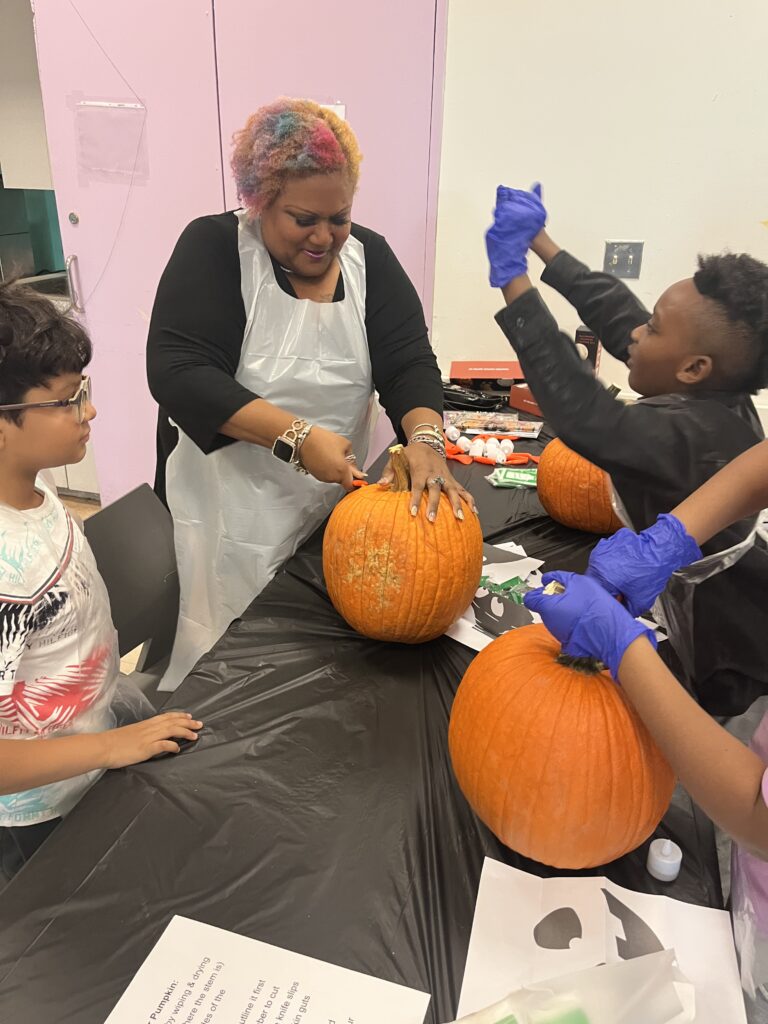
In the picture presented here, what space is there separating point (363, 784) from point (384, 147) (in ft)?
8.54

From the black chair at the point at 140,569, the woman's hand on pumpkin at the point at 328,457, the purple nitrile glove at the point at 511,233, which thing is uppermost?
the purple nitrile glove at the point at 511,233

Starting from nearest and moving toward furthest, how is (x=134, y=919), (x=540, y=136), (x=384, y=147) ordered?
(x=134, y=919)
(x=540, y=136)
(x=384, y=147)

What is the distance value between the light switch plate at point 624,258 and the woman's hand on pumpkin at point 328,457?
174 centimetres

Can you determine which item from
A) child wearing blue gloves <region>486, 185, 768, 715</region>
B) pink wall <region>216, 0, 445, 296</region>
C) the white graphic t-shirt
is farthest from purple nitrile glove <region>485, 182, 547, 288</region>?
pink wall <region>216, 0, 445, 296</region>

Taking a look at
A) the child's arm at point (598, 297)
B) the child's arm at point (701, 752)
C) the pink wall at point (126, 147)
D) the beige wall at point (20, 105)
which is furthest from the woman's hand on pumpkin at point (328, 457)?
the beige wall at point (20, 105)

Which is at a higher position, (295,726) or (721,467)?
(721,467)

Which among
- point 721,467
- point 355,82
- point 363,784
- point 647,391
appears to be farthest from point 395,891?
point 355,82

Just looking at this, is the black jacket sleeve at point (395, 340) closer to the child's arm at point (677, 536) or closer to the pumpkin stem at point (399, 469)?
the pumpkin stem at point (399, 469)

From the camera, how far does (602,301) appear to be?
139 cm

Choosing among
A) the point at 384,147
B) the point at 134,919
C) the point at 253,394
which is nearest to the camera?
the point at 134,919

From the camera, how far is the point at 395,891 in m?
0.72

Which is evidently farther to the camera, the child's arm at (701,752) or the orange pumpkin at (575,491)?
the orange pumpkin at (575,491)

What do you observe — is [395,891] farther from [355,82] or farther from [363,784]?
[355,82]

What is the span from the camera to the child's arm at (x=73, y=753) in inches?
33.3
